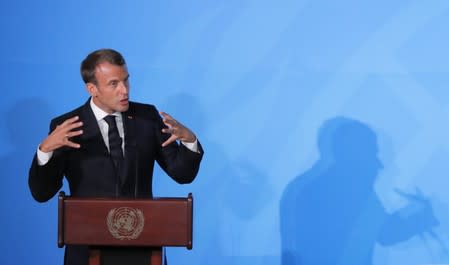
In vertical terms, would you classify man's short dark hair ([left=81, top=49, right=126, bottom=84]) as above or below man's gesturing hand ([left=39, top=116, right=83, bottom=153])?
above

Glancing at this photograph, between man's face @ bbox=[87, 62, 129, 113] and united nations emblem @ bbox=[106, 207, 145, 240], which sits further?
man's face @ bbox=[87, 62, 129, 113]

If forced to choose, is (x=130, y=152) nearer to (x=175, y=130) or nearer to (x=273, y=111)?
(x=175, y=130)

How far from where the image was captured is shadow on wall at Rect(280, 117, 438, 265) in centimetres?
367

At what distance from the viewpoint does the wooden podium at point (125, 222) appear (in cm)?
183

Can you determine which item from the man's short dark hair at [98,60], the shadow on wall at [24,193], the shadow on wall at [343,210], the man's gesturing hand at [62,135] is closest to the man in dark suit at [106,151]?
the man's short dark hair at [98,60]

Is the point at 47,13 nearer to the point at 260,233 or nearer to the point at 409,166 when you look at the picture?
the point at 260,233

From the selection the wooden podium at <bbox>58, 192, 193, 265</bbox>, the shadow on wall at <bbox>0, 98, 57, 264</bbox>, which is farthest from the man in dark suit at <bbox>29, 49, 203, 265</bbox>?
the shadow on wall at <bbox>0, 98, 57, 264</bbox>

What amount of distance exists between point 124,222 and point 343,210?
210cm

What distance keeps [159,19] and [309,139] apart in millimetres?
1032

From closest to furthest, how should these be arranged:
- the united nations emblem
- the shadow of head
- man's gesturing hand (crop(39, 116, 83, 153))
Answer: the united nations emblem, man's gesturing hand (crop(39, 116, 83, 153)), the shadow of head

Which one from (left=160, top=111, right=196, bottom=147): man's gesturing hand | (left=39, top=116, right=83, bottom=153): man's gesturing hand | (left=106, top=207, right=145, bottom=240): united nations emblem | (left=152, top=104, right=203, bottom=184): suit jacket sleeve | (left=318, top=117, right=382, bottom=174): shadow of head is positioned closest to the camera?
(left=106, top=207, right=145, bottom=240): united nations emblem

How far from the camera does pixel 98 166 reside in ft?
7.16

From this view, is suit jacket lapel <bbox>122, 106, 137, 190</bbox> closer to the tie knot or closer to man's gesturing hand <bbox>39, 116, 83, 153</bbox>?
the tie knot

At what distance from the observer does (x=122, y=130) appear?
2.25 metres
